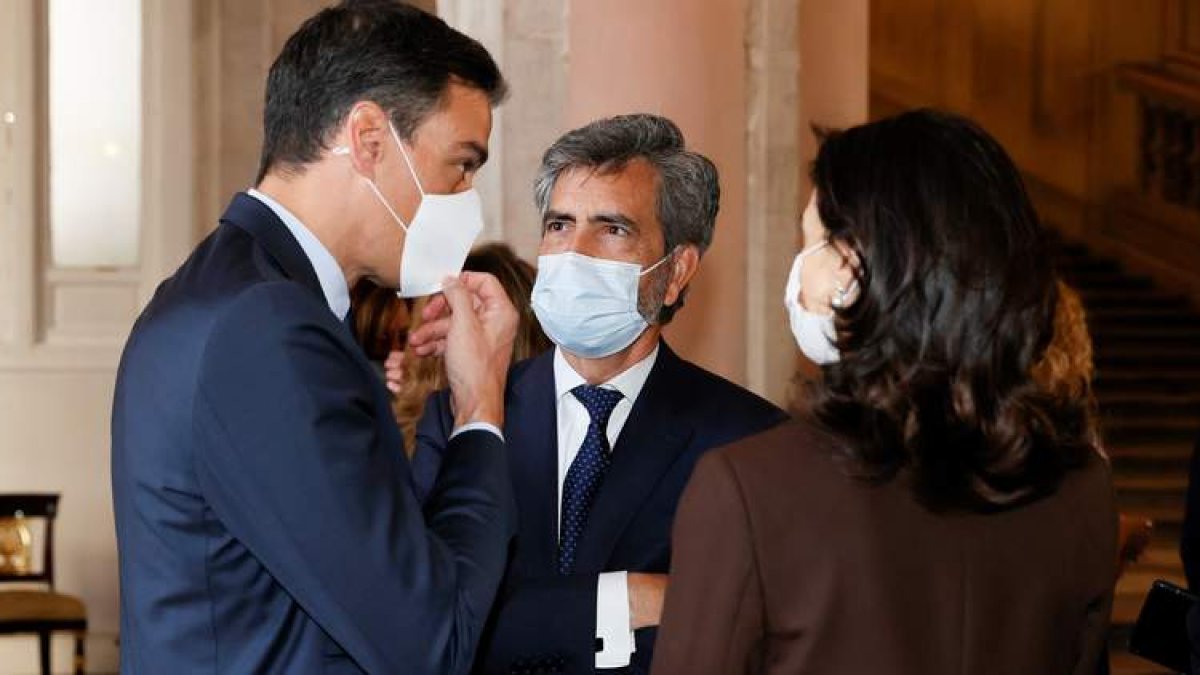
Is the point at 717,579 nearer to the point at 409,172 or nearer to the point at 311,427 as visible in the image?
the point at 311,427

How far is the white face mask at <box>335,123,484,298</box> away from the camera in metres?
2.66

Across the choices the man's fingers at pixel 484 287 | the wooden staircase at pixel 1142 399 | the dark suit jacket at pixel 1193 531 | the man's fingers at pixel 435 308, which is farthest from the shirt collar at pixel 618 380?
the wooden staircase at pixel 1142 399

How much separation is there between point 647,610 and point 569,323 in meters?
0.56

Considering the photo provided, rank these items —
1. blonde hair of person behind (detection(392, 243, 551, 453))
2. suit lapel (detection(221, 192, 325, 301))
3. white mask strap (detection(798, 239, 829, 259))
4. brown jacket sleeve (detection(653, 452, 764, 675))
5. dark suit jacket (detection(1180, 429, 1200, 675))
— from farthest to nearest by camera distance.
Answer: blonde hair of person behind (detection(392, 243, 551, 453)) < dark suit jacket (detection(1180, 429, 1200, 675)) < suit lapel (detection(221, 192, 325, 301)) < white mask strap (detection(798, 239, 829, 259)) < brown jacket sleeve (detection(653, 452, 764, 675))

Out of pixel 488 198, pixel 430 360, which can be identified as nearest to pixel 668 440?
pixel 430 360

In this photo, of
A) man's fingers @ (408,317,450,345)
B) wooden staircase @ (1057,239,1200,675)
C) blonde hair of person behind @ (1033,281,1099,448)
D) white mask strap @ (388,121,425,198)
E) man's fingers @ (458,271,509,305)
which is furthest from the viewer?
wooden staircase @ (1057,239,1200,675)

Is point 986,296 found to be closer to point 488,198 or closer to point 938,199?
point 938,199

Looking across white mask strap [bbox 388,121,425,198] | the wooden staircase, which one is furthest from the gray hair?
the wooden staircase

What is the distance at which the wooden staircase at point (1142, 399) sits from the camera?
375 inches

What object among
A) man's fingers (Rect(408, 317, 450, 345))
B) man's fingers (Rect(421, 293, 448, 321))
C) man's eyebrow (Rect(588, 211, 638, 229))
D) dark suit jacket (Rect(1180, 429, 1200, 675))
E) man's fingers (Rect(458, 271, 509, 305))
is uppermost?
man's eyebrow (Rect(588, 211, 638, 229))

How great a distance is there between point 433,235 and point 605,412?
622 millimetres

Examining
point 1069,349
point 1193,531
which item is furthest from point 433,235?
point 1069,349

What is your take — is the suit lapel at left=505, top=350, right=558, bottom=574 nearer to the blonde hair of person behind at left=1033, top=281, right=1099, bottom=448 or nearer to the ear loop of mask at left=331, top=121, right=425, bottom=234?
the ear loop of mask at left=331, top=121, right=425, bottom=234

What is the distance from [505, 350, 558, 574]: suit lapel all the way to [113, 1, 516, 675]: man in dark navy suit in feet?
1.75
